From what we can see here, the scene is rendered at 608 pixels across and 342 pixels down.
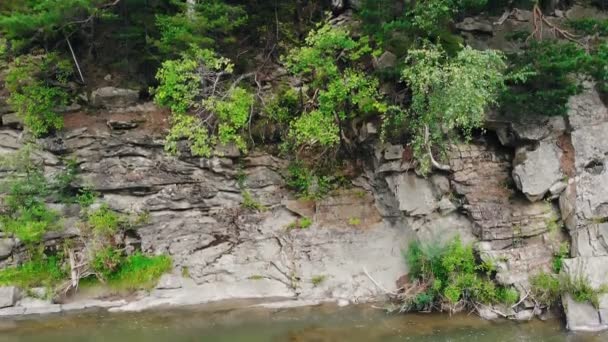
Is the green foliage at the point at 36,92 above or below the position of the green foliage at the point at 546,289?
above

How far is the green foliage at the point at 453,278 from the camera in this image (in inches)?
452

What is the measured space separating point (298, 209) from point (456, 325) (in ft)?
17.8

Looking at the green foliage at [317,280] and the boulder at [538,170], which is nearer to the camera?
the boulder at [538,170]

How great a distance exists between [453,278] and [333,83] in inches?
223

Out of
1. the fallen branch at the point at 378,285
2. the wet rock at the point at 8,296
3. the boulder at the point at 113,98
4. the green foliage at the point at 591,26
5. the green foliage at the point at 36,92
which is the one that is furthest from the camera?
the boulder at the point at 113,98

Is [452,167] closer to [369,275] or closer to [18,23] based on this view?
[369,275]

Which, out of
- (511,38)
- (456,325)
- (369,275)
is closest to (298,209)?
(369,275)

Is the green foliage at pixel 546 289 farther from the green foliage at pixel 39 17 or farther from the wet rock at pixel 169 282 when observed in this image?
the green foliage at pixel 39 17

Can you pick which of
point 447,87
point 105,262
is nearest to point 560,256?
point 447,87

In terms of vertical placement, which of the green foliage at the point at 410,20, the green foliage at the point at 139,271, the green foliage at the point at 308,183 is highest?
the green foliage at the point at 410,20

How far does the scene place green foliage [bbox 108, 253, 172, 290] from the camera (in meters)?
13.3

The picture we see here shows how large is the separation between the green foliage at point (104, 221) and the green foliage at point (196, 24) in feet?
15.8

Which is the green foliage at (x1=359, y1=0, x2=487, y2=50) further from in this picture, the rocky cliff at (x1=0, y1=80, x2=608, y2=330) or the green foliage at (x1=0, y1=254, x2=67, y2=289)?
the green foliage at (x1=0, y1=254, x2=67, y2=289)

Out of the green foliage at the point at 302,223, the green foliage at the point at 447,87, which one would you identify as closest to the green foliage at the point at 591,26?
the green foliage at the point at 447,87
